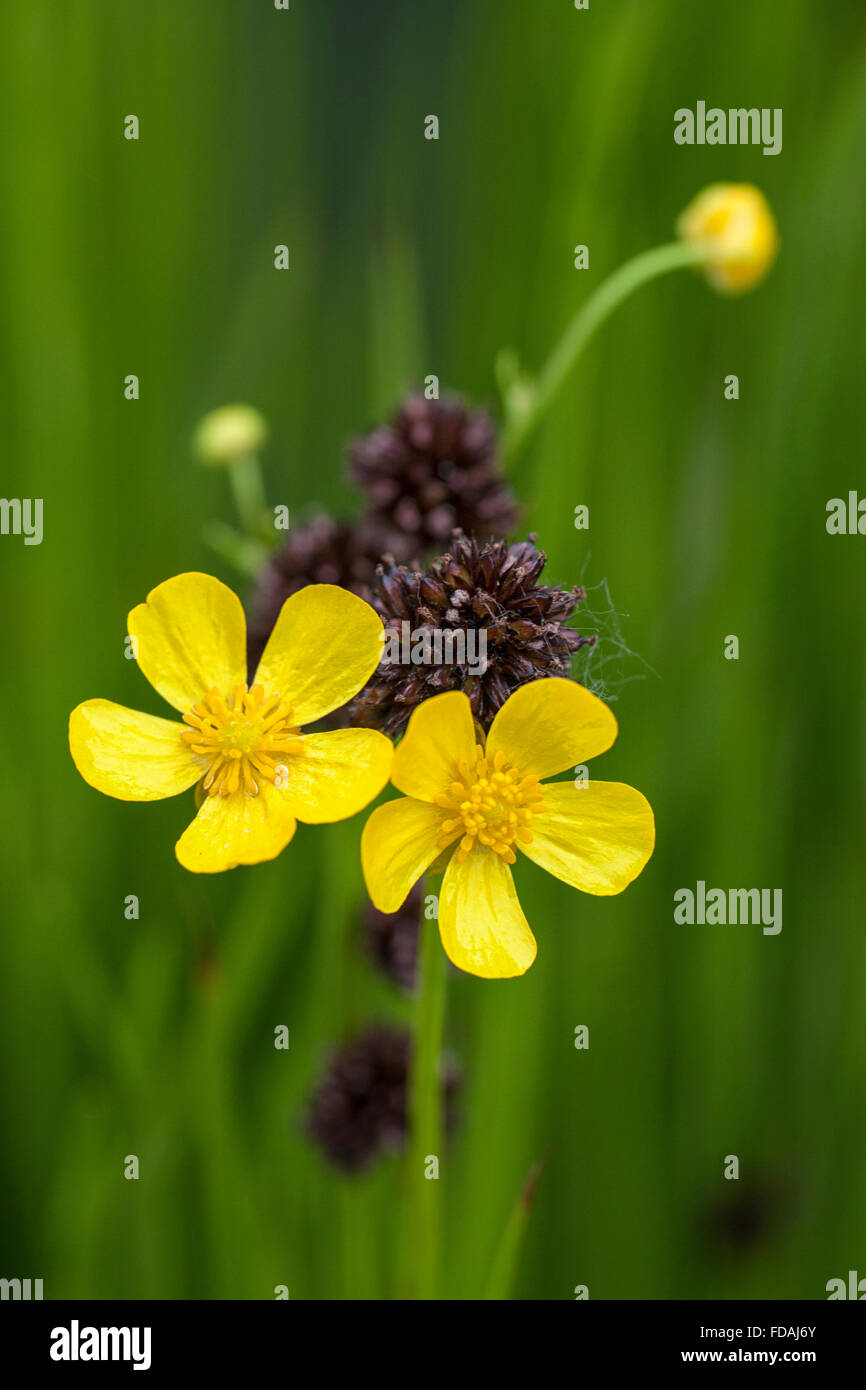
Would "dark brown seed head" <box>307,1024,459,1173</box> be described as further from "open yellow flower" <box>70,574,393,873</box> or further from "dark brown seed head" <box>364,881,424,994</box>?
"open yellow flower" <box>70,574,393,873</box>

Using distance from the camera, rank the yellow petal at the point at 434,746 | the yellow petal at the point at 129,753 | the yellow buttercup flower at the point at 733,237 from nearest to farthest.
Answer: the yellow petal at the point at 434,746, the yellow petal at the point at 129,753, the yellow buttercup flower at the point at 733,237

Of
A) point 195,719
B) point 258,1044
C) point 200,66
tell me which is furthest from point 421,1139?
point 200,66

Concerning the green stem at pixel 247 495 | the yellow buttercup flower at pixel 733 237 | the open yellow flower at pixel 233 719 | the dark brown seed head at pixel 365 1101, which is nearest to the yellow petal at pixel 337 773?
the open yellow flower at pixel 233 719

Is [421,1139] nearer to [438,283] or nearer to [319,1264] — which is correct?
[319,1264]

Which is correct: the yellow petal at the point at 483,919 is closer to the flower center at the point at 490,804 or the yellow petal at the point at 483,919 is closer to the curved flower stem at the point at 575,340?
the flower center at the point at 490,804

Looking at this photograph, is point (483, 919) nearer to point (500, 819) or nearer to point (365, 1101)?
point (500, 819)

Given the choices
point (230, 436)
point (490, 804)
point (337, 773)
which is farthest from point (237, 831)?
point (230, 436)

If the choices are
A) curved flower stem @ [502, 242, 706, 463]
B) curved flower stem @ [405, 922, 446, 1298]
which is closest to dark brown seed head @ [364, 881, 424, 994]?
curved flower stem @ [405, 922, 446, 1298]
